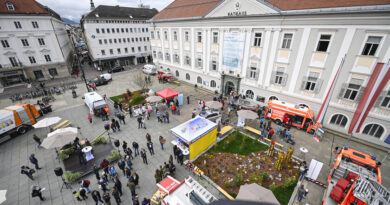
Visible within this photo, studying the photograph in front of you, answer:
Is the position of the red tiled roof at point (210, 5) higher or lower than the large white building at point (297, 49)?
higher

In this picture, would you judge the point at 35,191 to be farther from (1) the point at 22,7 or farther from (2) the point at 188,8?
(1) the point at 22,7

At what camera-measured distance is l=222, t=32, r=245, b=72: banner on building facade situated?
21.3 meters

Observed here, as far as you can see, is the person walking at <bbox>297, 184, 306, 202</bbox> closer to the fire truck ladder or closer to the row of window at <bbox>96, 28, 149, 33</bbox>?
the fire truck ladder

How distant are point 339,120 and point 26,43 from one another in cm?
5009

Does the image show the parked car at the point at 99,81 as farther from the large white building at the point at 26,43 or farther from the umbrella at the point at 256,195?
the umbrella at the point at 256,195

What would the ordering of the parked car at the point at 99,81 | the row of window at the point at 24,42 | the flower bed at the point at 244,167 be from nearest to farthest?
the flower bed at the point at 244,167 < the row of window at the point at 24,42 < the parked car at the point at 99,81

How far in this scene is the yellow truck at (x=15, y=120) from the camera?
52.3ft

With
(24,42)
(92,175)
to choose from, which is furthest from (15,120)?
(24,42)

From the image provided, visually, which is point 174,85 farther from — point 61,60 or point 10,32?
point 10,32

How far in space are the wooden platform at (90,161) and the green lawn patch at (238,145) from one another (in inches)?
375

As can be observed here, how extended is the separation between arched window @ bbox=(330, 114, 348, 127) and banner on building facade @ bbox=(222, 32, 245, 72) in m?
11.8

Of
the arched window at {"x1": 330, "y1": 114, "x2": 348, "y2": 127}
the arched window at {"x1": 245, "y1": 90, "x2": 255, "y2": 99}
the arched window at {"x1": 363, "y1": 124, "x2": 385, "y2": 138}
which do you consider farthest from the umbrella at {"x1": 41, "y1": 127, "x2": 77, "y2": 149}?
the arched window at {"x1": 363, "y1": 124, "x2": 385, "y2": 138}

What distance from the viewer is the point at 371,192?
848 cm

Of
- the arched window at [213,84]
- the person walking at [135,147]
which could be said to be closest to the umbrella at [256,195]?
the person walking at [135,147]
